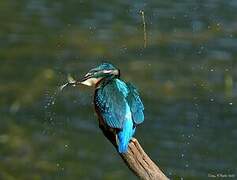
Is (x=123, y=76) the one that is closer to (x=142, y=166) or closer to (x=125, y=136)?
(x=125, y=136)

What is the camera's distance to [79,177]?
479 cm

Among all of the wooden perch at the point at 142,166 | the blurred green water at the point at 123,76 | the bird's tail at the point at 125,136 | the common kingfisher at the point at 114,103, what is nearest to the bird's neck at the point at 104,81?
the common kingfisher at the point at 114,103

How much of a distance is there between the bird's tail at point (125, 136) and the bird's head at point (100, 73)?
5.8 inches

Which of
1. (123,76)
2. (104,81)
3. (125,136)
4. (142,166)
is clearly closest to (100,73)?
(104,81)

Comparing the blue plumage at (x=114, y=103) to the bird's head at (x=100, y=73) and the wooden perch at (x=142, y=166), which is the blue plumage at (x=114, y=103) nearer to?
the bird's head at (x=100, y=73)

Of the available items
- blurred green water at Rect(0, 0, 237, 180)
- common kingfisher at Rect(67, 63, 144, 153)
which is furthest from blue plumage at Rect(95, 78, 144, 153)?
blurred green water at Rect(0, 0, 237, 180)

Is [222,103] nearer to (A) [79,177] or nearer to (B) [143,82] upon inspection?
(B) [143,82]

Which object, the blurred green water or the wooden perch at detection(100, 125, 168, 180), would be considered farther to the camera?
the blurred green water

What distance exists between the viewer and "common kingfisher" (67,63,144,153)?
2.61 m

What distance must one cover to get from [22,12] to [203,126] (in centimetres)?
168

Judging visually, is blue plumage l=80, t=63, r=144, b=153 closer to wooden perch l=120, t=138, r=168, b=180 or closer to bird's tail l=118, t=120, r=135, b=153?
bird's tail l=118, t=120, r=135, b=153

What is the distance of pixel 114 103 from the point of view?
8.69ft

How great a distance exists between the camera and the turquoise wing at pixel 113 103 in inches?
103

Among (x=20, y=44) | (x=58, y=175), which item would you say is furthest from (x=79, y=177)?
(x=20, y=44)
